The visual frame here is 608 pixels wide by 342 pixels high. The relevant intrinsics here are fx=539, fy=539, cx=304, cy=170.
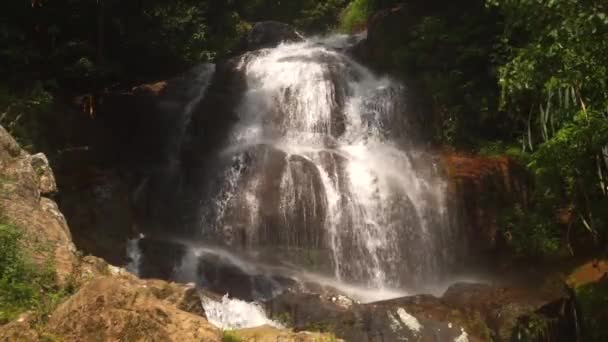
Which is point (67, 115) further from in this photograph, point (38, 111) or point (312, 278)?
point (312, 278)

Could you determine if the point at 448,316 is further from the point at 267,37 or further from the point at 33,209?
the point at 267,37

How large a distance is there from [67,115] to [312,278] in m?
7.20

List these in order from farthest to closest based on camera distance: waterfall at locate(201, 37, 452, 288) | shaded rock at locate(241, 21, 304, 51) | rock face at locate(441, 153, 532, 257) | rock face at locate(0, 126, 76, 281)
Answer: shaded rock at locate(241, 21, 304, 51), rock face at locate(441, 153, 532, 257), waterfall at locate(201, 37, 452, 288), rock face at locate(0, 126, 76, 281)

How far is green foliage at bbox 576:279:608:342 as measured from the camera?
374 inches

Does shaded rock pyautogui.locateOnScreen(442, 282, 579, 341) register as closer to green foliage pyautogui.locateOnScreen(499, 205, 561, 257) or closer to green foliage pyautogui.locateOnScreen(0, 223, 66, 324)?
green foliage pyautogui.locateOnScreen(499, 205, 561, 257)

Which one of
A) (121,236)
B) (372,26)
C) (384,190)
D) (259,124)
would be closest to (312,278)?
(384,190)

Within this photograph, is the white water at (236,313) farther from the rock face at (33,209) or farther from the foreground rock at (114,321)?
the foreground rock at (114,321)

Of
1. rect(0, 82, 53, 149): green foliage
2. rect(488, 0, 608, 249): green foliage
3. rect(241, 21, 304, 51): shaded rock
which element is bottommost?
rect(488, 0, 608, 249): green foliage

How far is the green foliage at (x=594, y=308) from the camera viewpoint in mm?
9508

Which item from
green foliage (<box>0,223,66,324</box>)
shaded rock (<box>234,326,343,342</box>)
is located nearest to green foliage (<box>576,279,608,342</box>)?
shaded rock (<box>234,326,343,342</box>)

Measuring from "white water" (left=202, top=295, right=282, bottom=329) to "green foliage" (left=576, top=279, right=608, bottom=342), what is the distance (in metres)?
5.69

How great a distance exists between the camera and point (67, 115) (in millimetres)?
13180

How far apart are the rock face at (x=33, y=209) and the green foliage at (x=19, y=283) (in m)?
0.17

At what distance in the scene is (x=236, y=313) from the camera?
870 centimetres
